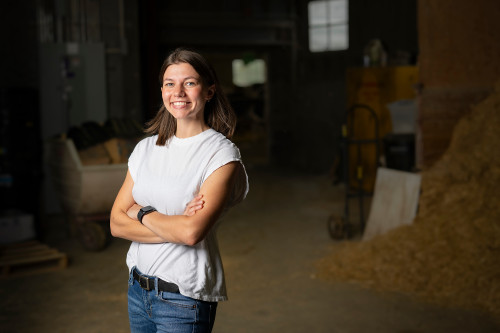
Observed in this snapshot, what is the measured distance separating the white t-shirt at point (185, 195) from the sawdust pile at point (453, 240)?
109 inches

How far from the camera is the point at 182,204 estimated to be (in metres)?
1.74

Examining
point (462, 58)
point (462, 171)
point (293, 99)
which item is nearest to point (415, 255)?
point (462, 171)

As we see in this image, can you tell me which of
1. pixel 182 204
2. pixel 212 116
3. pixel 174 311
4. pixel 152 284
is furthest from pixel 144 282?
pixel 212 116

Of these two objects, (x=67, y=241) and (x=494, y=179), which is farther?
(x=67, y=241)

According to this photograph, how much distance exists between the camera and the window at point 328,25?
11391 mm

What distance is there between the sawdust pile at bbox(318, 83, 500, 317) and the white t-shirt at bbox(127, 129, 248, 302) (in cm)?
276

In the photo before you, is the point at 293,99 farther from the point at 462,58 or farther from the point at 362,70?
the point at 462,58

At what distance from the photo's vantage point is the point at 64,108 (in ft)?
26.4

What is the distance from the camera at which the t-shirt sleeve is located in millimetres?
1685

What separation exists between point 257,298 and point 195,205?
2.74m

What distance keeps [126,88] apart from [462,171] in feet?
18.1

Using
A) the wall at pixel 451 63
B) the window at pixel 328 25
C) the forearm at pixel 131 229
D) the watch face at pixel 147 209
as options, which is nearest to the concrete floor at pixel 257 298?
the wall at pixel 451 63

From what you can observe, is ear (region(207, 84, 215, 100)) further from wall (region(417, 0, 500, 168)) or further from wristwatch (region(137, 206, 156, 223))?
wall (region(417, 0, 500, 168))

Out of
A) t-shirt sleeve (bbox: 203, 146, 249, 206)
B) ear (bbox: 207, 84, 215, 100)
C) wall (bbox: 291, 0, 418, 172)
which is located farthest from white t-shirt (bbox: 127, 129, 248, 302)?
wall (bbox: 291, 0, 418, 172)
